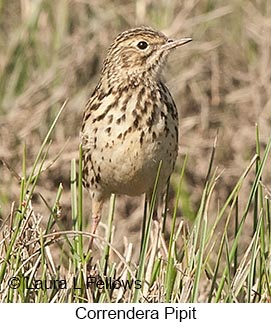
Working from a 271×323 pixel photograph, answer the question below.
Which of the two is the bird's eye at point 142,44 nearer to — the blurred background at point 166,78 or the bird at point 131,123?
the bird at point 131,123

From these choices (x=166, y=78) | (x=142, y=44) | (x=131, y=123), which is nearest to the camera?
(x=131, y=123)

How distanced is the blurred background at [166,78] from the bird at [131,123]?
1.85m

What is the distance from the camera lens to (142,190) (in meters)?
5.91

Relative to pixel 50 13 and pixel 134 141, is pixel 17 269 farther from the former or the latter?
pixel 50 13

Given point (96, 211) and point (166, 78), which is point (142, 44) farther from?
point (166, 78)

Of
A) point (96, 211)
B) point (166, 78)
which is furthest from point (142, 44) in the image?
point (166, 78)

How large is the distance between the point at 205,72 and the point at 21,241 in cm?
393

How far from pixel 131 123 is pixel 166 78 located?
7.43 feet

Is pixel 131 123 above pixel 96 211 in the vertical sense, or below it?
above

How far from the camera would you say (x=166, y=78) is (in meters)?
7.95

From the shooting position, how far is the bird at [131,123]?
18.7ft

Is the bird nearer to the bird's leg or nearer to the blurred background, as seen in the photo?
the bird's leg
